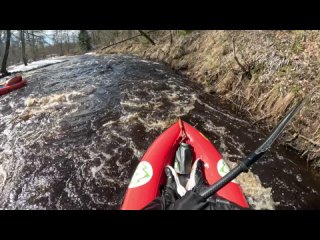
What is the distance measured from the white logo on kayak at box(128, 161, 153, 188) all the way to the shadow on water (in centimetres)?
44

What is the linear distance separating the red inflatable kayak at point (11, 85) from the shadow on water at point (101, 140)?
184 mm

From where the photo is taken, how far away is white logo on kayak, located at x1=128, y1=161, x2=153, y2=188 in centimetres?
320

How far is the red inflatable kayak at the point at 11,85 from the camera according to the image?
26.2 ft

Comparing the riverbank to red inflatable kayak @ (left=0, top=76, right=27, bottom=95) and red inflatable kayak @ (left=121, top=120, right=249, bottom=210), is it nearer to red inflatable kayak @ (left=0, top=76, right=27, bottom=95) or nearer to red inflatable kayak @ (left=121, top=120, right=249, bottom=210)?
red inflatable kayak @ (left=121, top=120, right=249, bottom=210)

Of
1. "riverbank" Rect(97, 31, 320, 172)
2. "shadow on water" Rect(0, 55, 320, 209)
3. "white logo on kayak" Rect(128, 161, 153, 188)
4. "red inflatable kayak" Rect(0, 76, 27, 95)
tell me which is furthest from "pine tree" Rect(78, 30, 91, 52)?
"white logo on kayak" Rect(128, 161, 153, 188)

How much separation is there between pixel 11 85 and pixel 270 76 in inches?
295

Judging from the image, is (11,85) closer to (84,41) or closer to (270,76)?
(270,76)

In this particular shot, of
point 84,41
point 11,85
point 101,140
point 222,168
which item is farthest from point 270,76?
point 84,41

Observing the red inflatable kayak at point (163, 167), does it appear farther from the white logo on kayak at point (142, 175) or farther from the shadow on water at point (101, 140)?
the shadow on water at point (101, 140)

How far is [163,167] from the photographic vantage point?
342 cm

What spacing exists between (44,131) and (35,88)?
371cm

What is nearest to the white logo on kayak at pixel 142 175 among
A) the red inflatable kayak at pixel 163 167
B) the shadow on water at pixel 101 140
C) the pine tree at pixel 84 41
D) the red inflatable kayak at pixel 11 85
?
the red inflatable kayak at pixel 163 167
